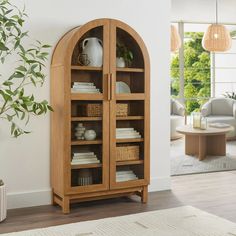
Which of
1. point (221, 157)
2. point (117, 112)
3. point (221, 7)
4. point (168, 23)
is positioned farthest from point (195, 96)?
point (117, 112)

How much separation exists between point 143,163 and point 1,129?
51.3 inches

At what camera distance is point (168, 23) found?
14.3 feet

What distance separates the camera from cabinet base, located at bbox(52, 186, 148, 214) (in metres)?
3.57

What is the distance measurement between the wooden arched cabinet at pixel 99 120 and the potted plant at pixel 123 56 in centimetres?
6

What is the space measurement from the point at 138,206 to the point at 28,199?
3.23ft

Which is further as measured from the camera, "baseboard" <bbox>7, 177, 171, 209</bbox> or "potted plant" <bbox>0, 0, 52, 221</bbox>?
"baseboard" <bbox>7, 177, 171, 209</bbox>

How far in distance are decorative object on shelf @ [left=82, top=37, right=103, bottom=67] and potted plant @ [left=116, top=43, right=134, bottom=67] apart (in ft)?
0.65

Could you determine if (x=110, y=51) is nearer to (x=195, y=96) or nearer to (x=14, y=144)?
(x=14, y=144)

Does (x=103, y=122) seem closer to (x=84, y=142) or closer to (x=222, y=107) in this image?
(x=84, y=142)

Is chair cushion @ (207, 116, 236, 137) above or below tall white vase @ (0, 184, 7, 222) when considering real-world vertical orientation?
above

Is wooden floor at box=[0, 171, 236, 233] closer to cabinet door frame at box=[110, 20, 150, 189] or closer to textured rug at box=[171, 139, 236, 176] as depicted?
cabinet door frame at box=[110, 20, 150, 189]

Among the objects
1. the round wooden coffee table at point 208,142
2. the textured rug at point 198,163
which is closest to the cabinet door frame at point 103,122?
the textured rug at point 198,163

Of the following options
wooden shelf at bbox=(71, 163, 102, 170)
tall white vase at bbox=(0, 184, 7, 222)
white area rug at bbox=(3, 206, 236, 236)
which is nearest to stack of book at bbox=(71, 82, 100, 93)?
wooden shelf at bbox=(71, 163, 102, 170)

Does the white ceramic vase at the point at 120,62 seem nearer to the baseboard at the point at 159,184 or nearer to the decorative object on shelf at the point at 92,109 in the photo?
the decorative object on shelf at the point at 92,109
